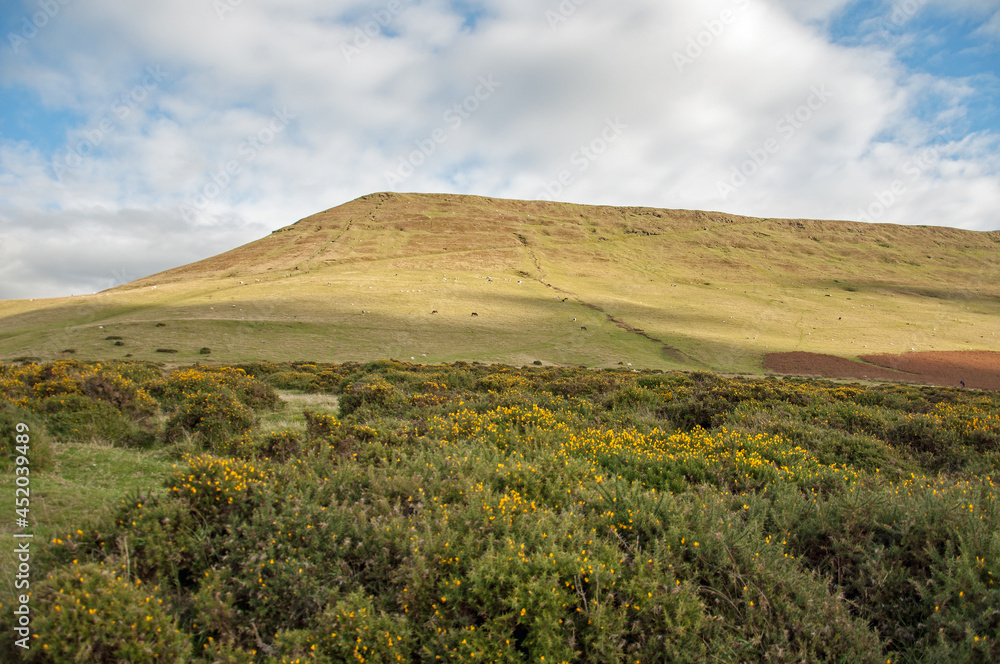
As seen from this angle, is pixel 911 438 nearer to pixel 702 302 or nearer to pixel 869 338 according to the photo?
pixel 869 338

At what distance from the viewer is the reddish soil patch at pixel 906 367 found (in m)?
39.1

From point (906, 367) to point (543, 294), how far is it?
126 feet

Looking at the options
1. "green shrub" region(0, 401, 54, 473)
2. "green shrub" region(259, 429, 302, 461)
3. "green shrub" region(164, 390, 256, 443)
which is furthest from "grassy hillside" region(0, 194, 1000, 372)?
"green shrub" region(0, 401, 54, 473)

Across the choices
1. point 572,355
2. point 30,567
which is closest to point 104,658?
point 30,567

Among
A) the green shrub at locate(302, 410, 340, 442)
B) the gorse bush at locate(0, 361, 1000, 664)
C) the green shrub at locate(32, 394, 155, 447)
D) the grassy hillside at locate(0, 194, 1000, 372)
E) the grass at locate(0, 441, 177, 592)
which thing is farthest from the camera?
the grassy hillside at locate(0, 194, 1000, 372)

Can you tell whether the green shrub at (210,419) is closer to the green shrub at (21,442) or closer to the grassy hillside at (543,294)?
the green shrub at (21,442)

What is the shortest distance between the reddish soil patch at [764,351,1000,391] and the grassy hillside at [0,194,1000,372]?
316 cm

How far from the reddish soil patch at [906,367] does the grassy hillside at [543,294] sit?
316 centimetres

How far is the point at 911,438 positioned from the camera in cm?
951

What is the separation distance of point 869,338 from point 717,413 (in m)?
54.1

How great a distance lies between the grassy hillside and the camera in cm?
4050

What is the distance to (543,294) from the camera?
206 feet

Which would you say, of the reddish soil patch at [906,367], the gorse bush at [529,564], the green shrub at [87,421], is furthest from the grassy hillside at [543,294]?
the gorse bush at [529,564]

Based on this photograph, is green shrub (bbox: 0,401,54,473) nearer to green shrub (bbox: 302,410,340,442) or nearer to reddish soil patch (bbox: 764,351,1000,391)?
green shrub (bbox: 302,410,340,442)
